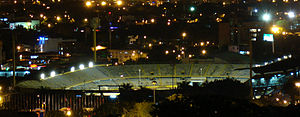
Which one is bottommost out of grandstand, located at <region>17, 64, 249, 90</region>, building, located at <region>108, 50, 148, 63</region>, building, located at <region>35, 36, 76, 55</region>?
grandstand, located at <region>17, 64, 249, 90</region>

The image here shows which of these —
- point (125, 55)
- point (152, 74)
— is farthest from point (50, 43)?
point (152, 74)

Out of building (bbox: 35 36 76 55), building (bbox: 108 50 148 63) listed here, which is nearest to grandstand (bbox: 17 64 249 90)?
building (bbox: 108 50 148 63)

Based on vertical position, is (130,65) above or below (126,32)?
below

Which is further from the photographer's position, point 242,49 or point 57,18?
point 57,18

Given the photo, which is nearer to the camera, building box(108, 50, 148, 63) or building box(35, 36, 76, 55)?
building box(108, 50, 148, 63)

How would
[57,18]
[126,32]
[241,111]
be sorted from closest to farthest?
[241,111] → [126,32] → [57,18]

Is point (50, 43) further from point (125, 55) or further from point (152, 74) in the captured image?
point (152, 74)

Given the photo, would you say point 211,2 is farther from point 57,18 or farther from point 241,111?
point 241,111

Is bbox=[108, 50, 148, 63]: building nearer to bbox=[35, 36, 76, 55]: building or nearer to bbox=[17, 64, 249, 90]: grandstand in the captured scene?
bbox=[35, 36, 76, 55]: building

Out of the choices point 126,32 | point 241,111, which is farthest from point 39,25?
point 241,111
